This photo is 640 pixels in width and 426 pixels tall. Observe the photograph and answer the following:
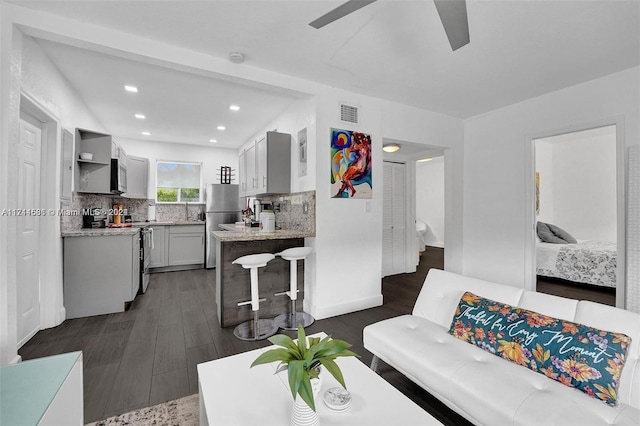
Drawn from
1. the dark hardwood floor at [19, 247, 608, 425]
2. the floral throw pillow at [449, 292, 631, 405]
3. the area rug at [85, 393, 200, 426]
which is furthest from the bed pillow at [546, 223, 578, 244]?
the area rug at [85, 393, 200, 426]

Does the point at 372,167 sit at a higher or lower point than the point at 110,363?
higher

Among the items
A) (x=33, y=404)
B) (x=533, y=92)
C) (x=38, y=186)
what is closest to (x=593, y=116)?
(x=533, y=92)

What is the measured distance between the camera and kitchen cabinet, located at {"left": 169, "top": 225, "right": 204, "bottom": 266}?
18.0 ft

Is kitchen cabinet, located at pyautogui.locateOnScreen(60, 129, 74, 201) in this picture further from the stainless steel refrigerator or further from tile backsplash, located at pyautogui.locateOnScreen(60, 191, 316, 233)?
the stainless steel refrigerator

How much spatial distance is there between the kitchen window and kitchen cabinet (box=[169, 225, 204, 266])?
2.97 ft

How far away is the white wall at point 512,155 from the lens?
2.99 m

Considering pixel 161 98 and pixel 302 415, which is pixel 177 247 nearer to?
pixel 161 98

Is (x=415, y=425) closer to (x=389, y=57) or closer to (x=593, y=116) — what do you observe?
(x=389, y=57)

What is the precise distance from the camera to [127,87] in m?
3.31

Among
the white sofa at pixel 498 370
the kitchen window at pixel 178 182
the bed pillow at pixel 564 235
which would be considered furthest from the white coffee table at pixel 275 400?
the bed pillow at pixel 564 235

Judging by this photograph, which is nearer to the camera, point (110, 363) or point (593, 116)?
point (110, 363)

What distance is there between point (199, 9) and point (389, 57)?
1.66 metres

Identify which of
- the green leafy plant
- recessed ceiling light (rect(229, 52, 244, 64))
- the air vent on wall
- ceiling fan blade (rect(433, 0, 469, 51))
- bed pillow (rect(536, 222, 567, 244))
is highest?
recessed ceiling light (rect(229, 52, 244, 64))

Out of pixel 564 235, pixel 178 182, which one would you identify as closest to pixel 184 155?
pixel 178 182
